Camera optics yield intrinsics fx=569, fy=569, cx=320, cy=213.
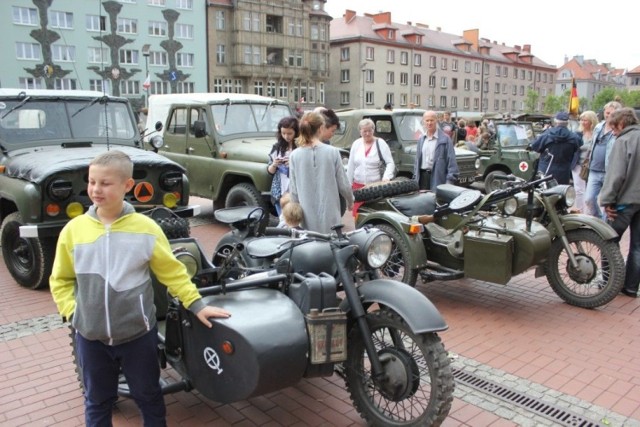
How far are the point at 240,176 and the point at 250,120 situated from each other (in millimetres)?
1131

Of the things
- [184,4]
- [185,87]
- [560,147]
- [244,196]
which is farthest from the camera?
[185,87]

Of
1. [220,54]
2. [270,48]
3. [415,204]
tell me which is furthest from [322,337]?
[270,48]

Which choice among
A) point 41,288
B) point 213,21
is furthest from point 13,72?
point 41,288

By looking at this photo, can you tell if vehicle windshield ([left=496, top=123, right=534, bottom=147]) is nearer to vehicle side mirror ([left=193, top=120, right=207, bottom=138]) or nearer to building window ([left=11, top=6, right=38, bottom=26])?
vehicle side mirror ([left=193, top=120, right=207, bottom=138])

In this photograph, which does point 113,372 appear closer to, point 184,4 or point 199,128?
point 199,128

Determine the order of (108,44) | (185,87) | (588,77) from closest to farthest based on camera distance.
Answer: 1. (108,44)
2. (185,87)
3. (588,77)

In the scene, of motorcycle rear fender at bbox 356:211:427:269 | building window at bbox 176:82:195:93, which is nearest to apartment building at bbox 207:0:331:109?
building window at bbox 176:82:195:93

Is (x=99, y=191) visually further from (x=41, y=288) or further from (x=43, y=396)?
(x=41, y=288)

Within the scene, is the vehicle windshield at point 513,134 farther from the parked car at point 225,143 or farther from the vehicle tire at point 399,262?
the vehicle tire at point 399,262

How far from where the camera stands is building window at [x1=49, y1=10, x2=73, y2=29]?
152 feet

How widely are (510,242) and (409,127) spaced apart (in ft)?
22.7

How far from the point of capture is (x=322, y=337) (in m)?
2.85

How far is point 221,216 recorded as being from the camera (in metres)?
4.18

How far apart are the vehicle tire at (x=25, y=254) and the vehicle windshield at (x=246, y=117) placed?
3.79 metres
